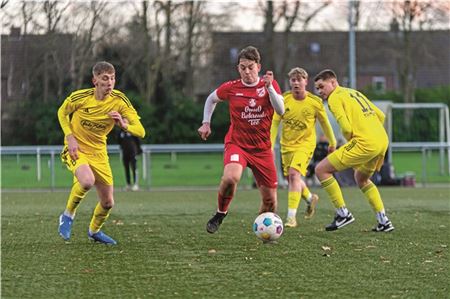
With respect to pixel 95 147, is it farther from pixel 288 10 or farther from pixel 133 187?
pixel 288 10

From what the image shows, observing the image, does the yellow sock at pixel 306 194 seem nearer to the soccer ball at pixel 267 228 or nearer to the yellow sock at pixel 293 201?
the yellow sock at pixel 293 201

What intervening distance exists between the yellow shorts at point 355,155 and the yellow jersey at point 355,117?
0.20 feet

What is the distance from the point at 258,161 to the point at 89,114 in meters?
1.93

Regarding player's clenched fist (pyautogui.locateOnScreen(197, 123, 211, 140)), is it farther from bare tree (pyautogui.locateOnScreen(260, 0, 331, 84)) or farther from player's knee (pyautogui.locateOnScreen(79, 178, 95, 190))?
bare tree (pyautogui.locateOnScreen(260, 0, 331, 84))

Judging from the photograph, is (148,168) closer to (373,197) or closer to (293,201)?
(293,201)

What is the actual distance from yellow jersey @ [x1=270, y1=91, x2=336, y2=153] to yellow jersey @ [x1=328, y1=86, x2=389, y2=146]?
1.21 meters

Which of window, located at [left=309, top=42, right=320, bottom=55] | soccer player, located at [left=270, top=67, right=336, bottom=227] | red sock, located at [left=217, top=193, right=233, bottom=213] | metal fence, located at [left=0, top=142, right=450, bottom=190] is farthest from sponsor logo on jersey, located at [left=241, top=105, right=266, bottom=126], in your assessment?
window, located at [left=309, top=42, right=320, bottom=55]

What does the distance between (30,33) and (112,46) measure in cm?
1034

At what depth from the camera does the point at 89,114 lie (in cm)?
1064

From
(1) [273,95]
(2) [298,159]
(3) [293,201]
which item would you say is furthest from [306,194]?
(1) [273,95]

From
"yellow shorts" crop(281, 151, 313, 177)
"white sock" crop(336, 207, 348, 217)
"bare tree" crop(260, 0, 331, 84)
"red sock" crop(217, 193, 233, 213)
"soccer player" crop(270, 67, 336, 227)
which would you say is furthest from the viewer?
"bare tree" crop(260, 0, 331, 84)

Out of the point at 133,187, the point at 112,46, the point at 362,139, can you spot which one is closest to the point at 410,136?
the point at 112,46

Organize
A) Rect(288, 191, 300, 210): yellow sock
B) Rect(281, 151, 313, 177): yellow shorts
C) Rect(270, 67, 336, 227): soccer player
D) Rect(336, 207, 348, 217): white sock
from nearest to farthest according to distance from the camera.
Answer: Rect(336, 207, 348, 217): white sock < Rect(288, 191, 300, 210): yellow sock < Rect(270, 67, 336, 227): soccer player < Rect(281, 151, 313, 177): yellow shorts

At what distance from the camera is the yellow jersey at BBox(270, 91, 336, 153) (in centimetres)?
1297
